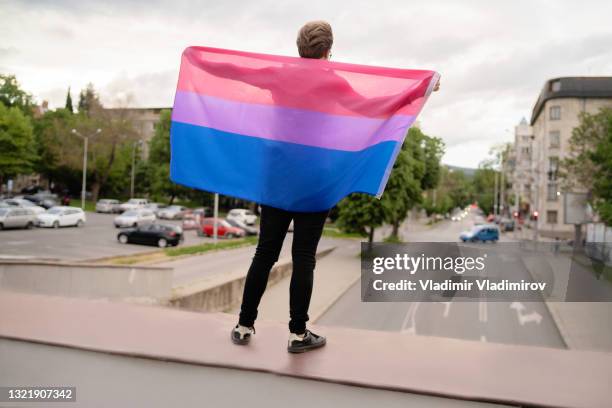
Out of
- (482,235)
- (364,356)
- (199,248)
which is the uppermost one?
(364,356)

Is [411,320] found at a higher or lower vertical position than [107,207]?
lower

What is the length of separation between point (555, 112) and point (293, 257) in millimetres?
67214

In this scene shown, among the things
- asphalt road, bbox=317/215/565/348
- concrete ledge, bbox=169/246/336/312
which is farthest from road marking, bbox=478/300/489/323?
concrete ledge, bbox=169/246/336/312

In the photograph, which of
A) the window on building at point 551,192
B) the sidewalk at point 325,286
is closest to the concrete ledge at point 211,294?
the sidewalk at point 325,286

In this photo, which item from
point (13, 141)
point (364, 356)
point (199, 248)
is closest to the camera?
point (364, 356)

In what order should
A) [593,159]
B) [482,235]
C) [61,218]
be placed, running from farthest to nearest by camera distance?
[482,235] → [61,218] → [593,159]

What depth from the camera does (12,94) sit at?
6800 centimetres

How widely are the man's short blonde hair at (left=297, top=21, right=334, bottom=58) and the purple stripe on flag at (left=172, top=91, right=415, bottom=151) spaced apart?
0.33 metres

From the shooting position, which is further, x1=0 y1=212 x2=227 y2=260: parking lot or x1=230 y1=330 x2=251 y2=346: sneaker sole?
x1=0 y1=212 x2=227 y2=260: parking lot

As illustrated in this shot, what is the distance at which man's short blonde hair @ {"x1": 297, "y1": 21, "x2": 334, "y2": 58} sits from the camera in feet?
9.51

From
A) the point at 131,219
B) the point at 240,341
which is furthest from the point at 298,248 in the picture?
the point at 131,219

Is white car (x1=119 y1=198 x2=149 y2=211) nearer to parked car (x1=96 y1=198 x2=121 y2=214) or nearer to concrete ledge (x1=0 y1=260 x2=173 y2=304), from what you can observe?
parked car (x1=96 y1=198 x2=121 y2=214)

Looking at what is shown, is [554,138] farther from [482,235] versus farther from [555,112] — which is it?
[482,235]

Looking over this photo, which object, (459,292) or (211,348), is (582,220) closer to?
(459,292)
